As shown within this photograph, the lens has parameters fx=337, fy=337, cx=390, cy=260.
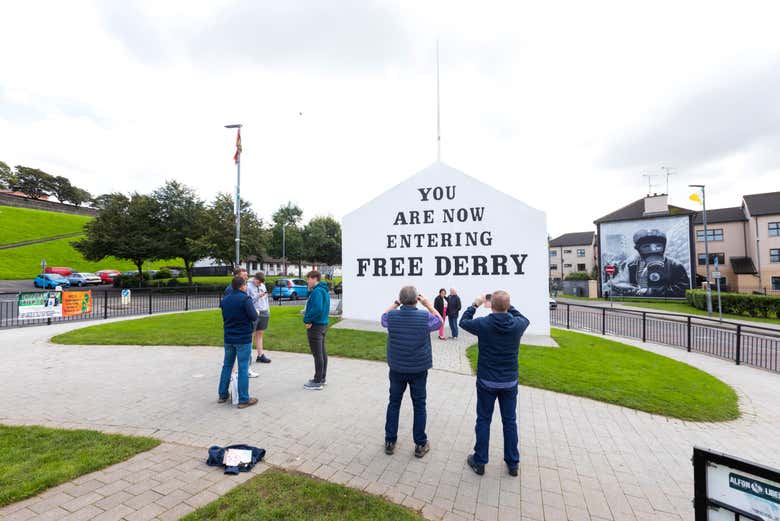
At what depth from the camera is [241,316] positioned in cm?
506

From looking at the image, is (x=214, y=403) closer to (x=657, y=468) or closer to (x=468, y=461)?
(x=468, y=461)

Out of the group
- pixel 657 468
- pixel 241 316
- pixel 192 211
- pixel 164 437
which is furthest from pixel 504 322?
pixel 192 211

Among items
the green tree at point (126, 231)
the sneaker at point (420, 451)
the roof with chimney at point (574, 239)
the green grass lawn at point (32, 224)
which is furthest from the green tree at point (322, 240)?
the sneaker at point (420, 451)

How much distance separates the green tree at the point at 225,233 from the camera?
99.9 feet

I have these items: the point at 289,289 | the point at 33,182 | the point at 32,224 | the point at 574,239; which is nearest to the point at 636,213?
the point at 574,239

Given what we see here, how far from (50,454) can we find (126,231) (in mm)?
34488

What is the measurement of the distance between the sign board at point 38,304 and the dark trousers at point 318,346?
14.2 metres

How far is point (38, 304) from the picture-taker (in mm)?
13375

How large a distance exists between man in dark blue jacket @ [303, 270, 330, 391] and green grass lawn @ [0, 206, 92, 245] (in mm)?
67587

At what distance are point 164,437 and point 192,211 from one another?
34419 mm

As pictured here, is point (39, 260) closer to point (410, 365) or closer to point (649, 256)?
point (410, 365)

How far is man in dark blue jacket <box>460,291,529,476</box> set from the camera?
138 inches

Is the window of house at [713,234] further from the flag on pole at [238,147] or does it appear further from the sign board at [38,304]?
the sign board at [38,304]

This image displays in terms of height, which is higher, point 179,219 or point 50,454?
point 179,219
